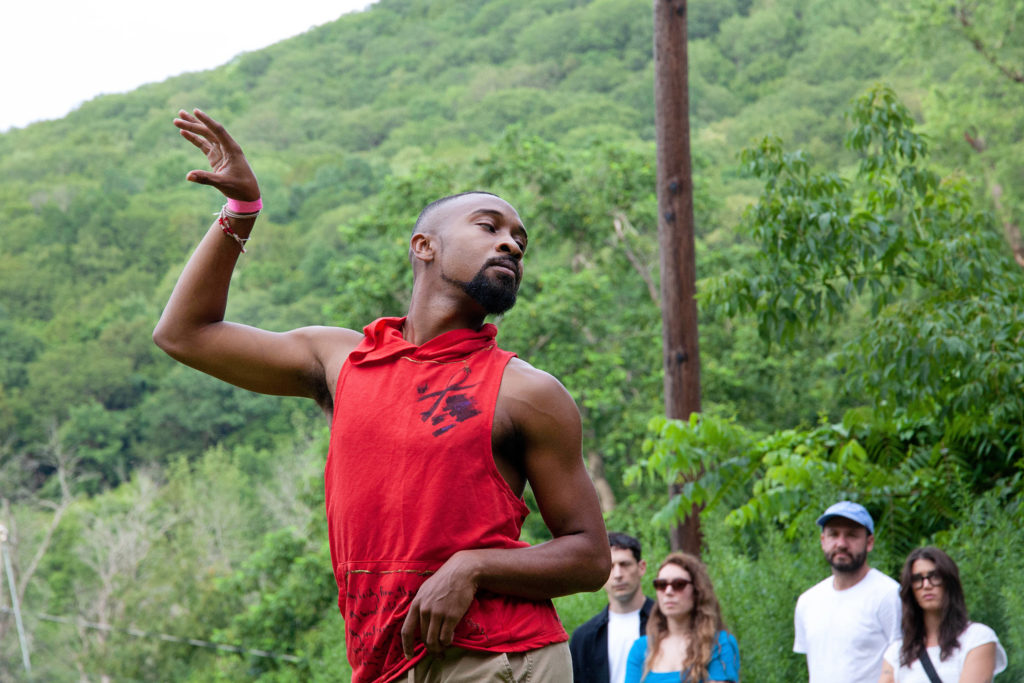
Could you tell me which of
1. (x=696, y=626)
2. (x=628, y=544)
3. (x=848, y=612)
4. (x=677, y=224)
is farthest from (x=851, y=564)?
(x=677, y=224)

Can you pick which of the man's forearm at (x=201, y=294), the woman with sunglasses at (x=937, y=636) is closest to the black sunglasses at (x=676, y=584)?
the woman with sunglasses at (x=937, y=636)

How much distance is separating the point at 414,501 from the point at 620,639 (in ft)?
12.5

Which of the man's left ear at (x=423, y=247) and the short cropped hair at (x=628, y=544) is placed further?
the short cropped hair at (x=628, y=544)

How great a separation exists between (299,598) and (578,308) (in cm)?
681

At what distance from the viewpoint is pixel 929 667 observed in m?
4.82

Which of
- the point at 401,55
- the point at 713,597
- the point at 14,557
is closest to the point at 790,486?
the point at 713,597

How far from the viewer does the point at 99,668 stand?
28.8m

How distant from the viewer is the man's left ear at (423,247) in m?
2.36

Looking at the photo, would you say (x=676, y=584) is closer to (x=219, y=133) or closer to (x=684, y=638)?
(x=684, y=638)

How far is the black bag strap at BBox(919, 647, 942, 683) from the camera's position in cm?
480

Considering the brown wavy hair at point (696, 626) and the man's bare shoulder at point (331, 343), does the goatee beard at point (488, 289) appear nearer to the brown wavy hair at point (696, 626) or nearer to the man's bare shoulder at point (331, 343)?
the man's bare shoulder at point (331, 343)

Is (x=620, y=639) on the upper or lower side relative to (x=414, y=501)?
lower

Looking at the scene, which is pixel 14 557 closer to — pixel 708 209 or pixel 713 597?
pixel 708 209

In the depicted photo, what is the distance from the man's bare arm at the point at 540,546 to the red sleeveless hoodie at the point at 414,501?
0.05 meters
